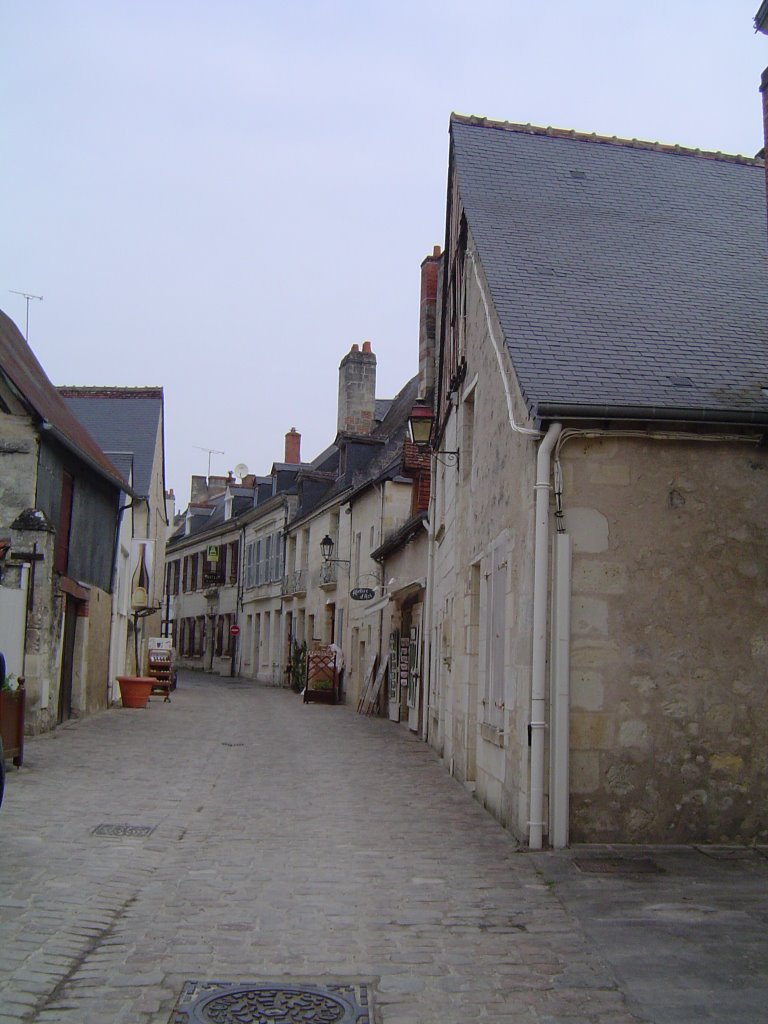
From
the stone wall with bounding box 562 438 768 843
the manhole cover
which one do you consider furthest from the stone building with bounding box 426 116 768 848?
the manhole cover

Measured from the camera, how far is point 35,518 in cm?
1272

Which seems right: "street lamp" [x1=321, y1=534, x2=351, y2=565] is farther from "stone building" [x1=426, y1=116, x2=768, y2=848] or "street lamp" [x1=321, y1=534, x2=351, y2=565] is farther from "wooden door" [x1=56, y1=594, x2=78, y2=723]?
"stone building" [x1=426, y1=116, x2=768, y2=848]

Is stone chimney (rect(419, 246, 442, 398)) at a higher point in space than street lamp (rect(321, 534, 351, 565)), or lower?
higher

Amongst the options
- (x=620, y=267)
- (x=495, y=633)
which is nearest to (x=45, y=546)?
(x=495, y=633)

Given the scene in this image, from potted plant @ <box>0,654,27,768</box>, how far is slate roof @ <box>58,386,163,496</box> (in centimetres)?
1242

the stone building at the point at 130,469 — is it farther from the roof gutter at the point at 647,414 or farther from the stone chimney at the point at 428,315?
the roof gutter at the point at 647,414

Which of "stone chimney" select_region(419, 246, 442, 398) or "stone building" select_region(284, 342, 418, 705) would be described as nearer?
"stone chimney" select_region(419, 246, 442, 398)

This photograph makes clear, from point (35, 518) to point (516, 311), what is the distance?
278 inches

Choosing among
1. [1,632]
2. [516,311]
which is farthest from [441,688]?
[516,311]

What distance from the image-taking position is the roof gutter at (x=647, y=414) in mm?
6828

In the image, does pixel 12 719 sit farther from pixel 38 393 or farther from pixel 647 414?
pixel 38 393

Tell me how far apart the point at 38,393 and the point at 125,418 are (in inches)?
344

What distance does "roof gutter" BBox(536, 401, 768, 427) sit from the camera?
6828mm

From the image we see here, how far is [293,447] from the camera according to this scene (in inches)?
1628
